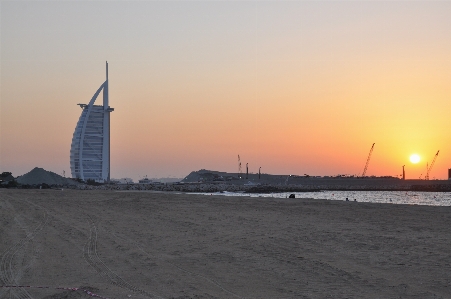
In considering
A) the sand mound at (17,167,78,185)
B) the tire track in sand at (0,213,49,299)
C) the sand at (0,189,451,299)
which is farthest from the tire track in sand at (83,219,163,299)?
the sand mound at (17,167,78,185)

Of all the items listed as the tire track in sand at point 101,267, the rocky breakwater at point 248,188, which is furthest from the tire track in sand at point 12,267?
the rocky breakwater at point 248,188

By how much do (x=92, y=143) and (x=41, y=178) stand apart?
26.7m

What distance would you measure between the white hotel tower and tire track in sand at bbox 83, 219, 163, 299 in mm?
89188

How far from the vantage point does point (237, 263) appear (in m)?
12.2

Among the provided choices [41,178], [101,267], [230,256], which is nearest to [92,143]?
[41,178]

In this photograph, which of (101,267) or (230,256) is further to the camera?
(230,256)

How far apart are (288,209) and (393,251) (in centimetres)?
1242

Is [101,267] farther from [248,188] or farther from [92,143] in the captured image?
[92,143]

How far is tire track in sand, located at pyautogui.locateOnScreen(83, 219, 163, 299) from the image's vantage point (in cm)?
970

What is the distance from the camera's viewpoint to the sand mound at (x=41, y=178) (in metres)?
76.1

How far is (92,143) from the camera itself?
10356 cm

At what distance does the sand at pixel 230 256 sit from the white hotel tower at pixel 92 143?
82.6 m

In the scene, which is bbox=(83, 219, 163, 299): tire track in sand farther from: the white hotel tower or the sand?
the white hotel tower

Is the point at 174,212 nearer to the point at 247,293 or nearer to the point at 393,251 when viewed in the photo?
the point at 393,251
